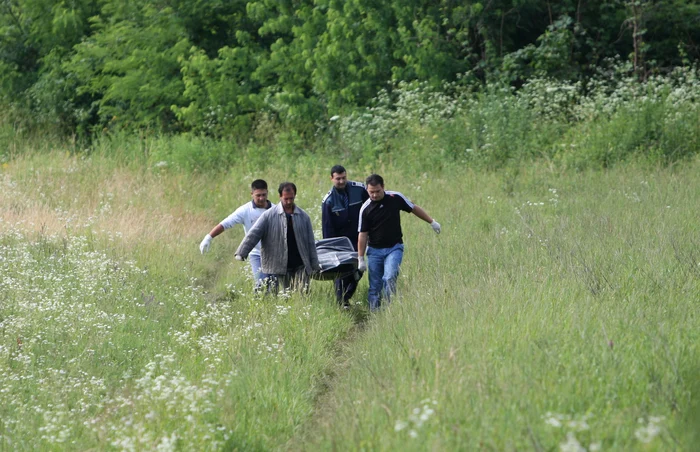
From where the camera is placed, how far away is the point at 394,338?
802cm

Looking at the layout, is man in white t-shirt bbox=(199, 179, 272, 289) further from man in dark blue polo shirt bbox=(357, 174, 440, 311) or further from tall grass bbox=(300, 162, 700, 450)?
tall grass bbox=(300, 162, 700, 450)

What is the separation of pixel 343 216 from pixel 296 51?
592 inches

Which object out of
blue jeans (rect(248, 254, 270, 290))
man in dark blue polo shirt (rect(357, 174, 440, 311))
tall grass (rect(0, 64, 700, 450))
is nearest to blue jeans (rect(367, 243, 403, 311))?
man in dark blue polo shirt (rect(357, 174, 440, 311))

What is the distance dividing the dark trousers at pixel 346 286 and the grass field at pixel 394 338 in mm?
154

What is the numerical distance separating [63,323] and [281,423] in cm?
362

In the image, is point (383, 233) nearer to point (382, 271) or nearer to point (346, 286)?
point (382, 271)

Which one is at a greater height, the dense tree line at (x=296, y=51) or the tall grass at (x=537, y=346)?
the dense tree line at (x=296, y=51)

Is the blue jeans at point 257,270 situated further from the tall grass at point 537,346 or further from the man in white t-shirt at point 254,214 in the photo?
the tall grass at point 537,346

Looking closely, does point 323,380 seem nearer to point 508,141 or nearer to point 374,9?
point 508,141

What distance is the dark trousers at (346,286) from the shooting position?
36.5ft

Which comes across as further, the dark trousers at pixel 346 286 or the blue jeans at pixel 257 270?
the dark trousers at pixel 346 286

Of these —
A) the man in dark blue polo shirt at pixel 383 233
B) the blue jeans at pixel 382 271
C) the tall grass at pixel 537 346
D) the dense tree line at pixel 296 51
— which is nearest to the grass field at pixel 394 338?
the tall grass at pixel 537 346

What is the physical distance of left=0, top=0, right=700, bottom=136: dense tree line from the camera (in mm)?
23750

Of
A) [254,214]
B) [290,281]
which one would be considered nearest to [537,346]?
[290,281]
